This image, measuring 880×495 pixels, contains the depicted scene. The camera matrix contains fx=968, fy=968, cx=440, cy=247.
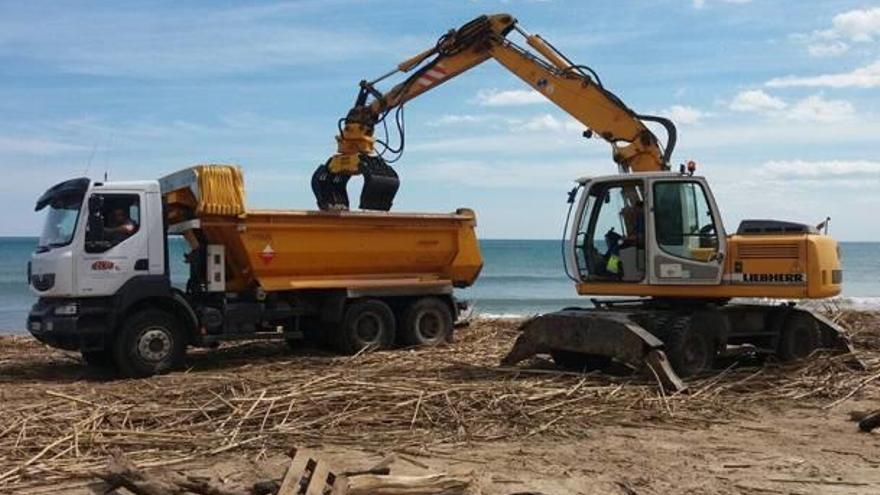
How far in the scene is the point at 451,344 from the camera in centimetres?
1560

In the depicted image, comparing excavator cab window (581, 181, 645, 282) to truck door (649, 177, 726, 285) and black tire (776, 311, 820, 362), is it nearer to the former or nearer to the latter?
truck door (649, 177, 726, 285)

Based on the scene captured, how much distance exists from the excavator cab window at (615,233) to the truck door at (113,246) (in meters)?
5.93

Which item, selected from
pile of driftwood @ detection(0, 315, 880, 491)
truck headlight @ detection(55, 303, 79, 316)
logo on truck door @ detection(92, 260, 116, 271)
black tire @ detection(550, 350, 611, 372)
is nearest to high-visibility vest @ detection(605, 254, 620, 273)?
black tire @ detection(550, 350, 611, 372)

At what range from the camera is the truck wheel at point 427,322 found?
15.2 metres

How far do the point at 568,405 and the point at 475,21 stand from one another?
7.70 metres

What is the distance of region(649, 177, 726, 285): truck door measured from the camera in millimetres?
12328

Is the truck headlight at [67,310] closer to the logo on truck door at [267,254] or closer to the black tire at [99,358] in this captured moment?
the black tire at [99,358]

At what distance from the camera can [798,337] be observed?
1305cm

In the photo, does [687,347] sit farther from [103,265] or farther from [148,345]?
[103,265]

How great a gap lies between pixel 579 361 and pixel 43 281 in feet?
23.1

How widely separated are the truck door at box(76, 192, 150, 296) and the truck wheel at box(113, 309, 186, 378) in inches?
21.5

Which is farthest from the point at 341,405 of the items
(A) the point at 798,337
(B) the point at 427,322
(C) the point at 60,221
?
(A) the point at 798,337

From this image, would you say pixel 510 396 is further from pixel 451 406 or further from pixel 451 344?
pixel 451 344

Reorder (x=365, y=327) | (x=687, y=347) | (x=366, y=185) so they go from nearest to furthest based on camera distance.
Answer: (x=687, y=347) → (x=365, y=327) → (x=366, y=185)
